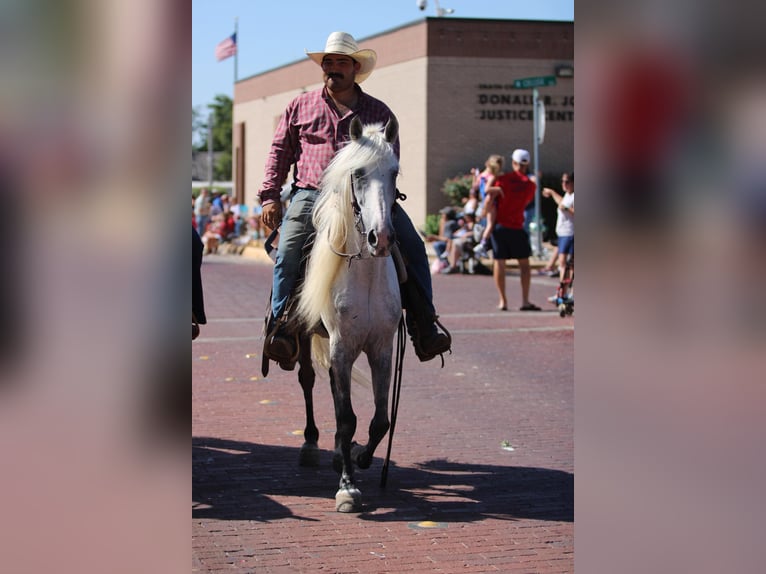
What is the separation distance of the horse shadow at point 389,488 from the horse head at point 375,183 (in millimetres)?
1541

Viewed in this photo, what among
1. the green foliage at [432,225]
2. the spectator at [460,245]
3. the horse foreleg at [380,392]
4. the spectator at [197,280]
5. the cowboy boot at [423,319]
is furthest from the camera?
the green foliage at [432,225]

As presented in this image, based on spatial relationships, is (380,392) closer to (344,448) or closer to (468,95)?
(344,448)

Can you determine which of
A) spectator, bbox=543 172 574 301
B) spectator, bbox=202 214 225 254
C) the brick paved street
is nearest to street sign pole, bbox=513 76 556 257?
spectator, bbox=543 172 574 301

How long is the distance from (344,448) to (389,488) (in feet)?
1.94

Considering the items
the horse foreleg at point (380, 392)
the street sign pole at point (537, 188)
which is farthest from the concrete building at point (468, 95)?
the horse foreleg at point (380, 392)

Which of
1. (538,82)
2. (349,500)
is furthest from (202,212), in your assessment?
(349,500)

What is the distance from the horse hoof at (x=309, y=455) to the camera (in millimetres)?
6828

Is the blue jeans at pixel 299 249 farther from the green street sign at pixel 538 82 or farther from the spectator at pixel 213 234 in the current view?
the spectator at pixel 213 234

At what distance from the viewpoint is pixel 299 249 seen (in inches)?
248
